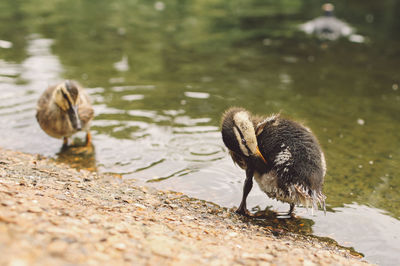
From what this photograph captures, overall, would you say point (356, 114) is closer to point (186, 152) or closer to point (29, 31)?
point (186, 152)

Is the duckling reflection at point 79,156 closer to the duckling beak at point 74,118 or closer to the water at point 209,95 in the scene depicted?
the water at point 209,95

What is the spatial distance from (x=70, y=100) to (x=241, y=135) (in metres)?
3.83

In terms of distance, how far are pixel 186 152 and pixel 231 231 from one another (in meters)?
3.16

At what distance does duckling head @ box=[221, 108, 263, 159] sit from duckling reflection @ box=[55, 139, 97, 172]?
3.00m

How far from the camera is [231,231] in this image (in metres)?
4.89

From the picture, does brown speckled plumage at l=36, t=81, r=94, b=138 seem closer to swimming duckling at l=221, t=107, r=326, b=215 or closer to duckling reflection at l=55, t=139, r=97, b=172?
duckling reflection at l=55, t=139, r=97, b=172

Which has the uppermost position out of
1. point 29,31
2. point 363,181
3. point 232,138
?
point 29,31

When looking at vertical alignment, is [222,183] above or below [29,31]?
below

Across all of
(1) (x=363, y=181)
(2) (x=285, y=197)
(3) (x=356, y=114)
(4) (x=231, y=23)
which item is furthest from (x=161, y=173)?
(4) (x=231, y=23)

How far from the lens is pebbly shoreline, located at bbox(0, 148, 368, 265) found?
3197 mm

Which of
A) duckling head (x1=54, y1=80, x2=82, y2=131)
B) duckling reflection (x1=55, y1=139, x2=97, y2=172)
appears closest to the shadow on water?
duckling reflection (x1=55, y1=139, x2=97, y2=172)

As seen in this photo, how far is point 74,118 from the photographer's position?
7.60 m

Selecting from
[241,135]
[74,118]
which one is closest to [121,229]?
[241,135]

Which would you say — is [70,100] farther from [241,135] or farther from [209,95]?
[209,95]
